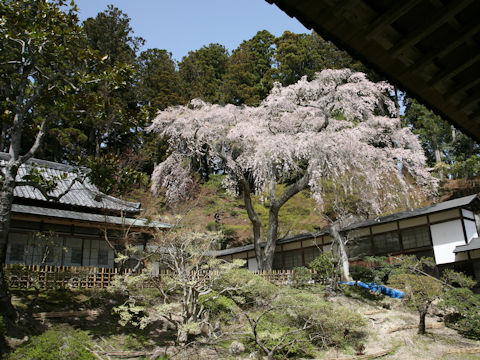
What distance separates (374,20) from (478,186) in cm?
2461

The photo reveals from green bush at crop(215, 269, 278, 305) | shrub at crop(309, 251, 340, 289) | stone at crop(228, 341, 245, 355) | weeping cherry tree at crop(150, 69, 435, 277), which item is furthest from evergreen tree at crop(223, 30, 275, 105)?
stone at crop(228, 341, 245, 355)

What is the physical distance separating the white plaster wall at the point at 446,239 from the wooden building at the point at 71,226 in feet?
38.2

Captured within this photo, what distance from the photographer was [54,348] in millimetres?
7758

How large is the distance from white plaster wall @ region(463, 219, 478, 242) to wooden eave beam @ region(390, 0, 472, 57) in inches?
649

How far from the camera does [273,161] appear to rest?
55.0ft

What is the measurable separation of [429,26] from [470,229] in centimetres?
1708

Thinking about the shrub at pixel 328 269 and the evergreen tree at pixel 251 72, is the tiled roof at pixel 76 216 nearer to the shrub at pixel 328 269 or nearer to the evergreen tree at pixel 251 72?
the shrub at pixel 328 269

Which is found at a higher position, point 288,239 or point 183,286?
point 288,239

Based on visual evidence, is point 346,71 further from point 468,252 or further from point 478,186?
point 478,186

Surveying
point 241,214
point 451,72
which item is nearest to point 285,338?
point 451,72

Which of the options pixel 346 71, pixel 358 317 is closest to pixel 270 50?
pixel 346 71

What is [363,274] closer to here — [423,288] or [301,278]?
[301,278]

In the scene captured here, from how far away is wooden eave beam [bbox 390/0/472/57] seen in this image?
6.29ft

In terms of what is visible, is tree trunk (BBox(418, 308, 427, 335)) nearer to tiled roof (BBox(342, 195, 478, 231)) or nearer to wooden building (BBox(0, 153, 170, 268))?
tiled roof (BBox(342, 195, 478, 231))
